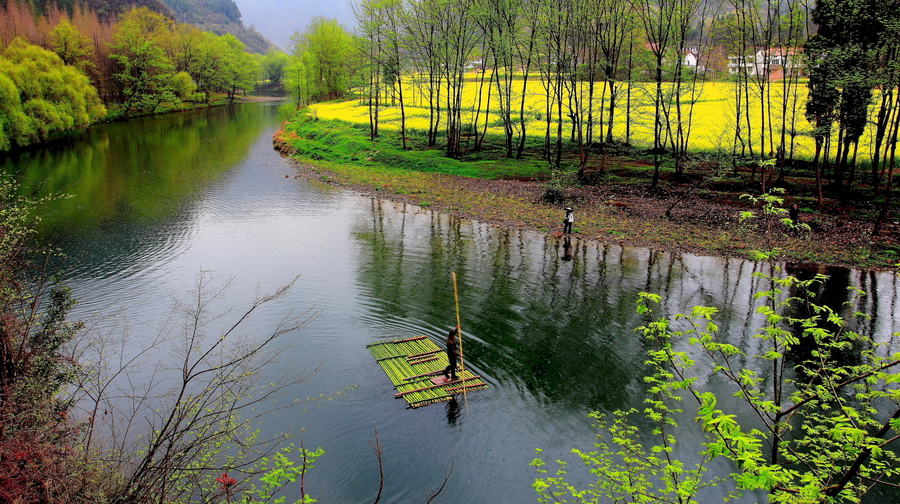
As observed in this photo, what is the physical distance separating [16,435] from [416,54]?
48.5m

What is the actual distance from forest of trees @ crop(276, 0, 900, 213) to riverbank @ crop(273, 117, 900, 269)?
104 inches

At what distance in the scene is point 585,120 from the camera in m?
50.5

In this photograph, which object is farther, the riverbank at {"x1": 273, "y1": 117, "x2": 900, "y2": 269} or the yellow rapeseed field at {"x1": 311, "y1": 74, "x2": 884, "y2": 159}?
the yellow rapeseed field at {"x1": 311, "y1": 74, "x2": 884, "y2": 159}

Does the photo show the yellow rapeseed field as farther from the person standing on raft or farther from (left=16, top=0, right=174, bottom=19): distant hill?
(left=16, top=0, right=174, bottom=19): distant hill

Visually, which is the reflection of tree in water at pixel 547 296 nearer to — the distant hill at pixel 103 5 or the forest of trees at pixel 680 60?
the forest of trees at pixel 680 60

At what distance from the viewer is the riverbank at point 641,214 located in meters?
24.8

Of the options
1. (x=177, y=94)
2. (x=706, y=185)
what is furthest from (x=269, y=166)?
(x=177, y=94)

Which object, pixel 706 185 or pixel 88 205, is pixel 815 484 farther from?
pixel 88 205

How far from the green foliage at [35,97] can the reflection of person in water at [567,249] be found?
1982 inches

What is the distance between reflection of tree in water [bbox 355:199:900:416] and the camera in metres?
15.1

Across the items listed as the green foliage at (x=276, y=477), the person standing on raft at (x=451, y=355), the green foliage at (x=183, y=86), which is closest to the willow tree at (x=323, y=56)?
the green foliage at (x=183, y=86)

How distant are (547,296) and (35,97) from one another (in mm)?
59127

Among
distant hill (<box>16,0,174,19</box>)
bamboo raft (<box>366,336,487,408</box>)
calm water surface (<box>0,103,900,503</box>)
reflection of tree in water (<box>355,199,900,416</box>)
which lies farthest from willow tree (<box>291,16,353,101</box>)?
bamboo raft (<box>366,336,487,408</box>)

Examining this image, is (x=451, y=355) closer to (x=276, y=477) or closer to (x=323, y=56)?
(x=276, y=477)
